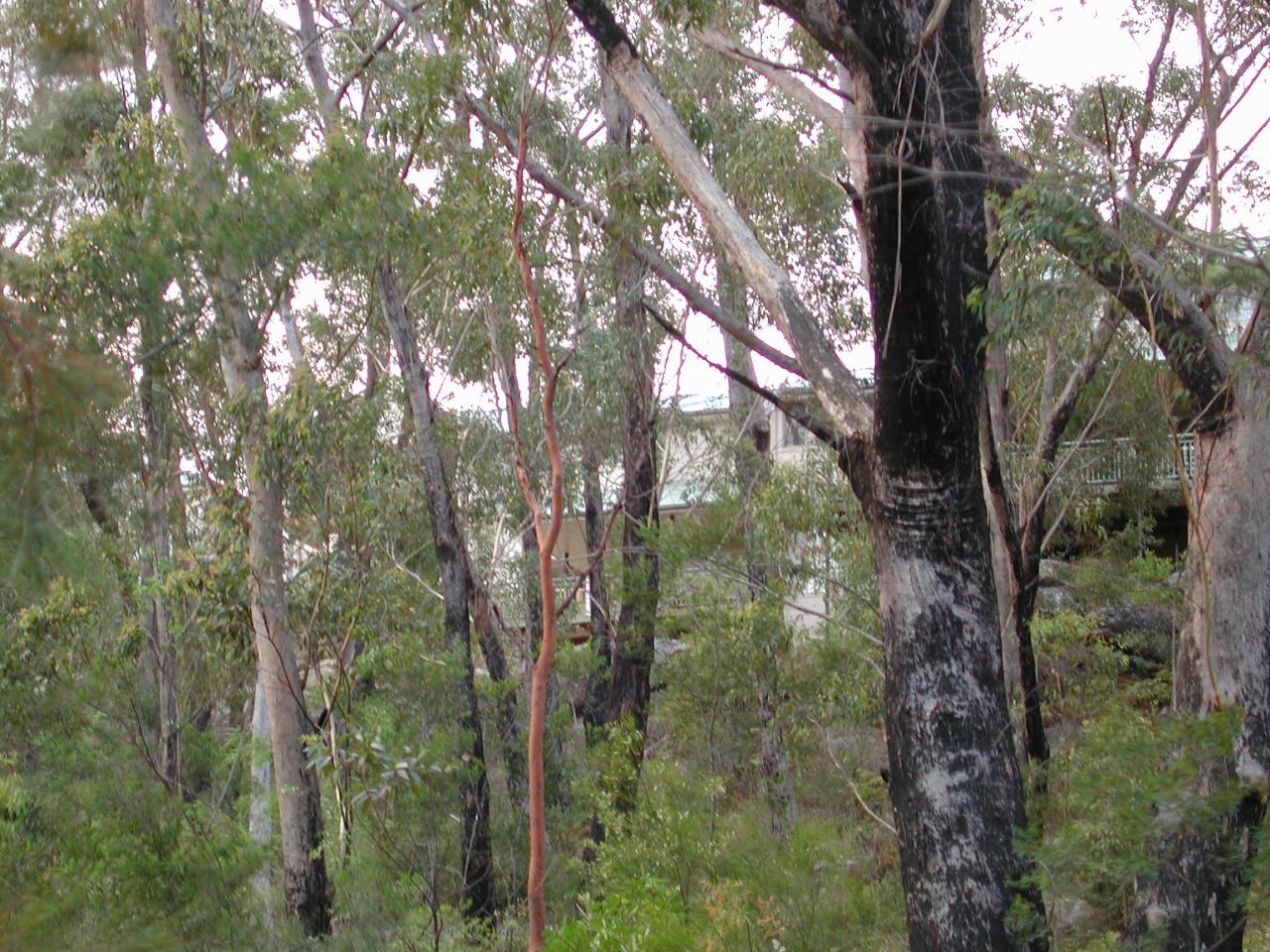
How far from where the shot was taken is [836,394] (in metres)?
5.46

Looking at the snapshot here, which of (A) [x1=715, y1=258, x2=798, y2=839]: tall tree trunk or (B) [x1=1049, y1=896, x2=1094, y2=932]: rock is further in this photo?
(A) [x1=715, y1=258, x2=798, y2=839]: tall tree trunk

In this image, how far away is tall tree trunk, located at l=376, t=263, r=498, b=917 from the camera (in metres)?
10.2

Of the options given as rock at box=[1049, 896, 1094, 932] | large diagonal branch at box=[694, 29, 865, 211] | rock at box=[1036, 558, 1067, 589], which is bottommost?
rock at box=[1049, 896, 1094, 932]

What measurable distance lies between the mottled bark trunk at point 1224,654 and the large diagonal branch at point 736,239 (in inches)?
71.2

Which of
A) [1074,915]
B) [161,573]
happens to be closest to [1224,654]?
[1074,915]

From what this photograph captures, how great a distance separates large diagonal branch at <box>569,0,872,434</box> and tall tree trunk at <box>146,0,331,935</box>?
3.74 metres

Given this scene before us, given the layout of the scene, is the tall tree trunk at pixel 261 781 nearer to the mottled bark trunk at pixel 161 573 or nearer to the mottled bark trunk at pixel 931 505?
the mottled bark trunk at pixel 161 573

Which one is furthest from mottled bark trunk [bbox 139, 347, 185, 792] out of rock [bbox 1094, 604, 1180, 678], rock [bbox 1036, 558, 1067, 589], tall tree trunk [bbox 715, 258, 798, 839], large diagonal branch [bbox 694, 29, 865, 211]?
rock [bbox 1036, 558, 1067, 589]

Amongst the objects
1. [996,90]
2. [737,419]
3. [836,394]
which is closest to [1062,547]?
[737,419]

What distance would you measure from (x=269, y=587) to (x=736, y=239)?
513 cm

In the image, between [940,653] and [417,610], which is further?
[417,610]

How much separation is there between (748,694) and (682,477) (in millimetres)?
3549

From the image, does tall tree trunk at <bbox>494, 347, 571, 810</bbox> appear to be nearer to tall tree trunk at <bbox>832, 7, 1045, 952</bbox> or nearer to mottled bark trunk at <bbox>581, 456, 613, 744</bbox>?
mottled bark trunk at <bbox>581, 456, 613, 744</bbox>

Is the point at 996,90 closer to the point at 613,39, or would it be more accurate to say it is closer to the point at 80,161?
the point at 613,39
